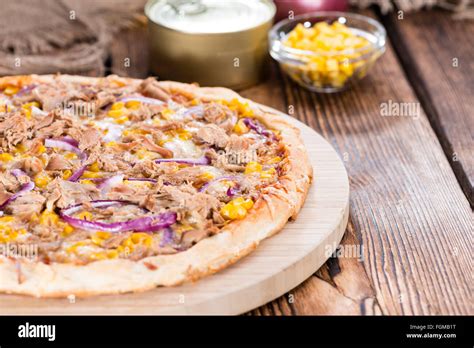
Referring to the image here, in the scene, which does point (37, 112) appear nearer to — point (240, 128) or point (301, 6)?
point (240, 128)

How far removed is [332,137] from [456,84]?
4.89ft

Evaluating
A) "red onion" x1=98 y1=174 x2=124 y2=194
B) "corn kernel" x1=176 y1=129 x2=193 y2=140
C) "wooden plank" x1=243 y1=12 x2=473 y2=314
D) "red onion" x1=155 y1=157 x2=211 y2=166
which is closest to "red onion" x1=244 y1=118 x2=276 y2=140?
"corn kernel" x1=176 y1=129 x2=193 y2=140

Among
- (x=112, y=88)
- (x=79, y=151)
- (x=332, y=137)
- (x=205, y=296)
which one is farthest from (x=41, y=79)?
(x=205, y=296)

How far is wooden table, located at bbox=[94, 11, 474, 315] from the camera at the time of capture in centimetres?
444

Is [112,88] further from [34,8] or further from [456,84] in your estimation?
[456,84]

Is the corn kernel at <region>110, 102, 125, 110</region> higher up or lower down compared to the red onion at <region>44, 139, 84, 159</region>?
lower down

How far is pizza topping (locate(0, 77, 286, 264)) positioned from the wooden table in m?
0.64

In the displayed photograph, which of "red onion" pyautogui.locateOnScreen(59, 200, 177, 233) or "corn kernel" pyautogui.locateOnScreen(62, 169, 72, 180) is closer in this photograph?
"red onion" pyautogui.locateOnScreen(59, 200, 177, 233)

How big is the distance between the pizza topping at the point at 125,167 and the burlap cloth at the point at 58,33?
3.51 feet

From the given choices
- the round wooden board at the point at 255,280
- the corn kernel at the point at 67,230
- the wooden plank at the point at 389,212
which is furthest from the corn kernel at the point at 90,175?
the wooden plank at the point at 389,212

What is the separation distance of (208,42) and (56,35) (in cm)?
168

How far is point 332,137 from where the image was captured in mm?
6199

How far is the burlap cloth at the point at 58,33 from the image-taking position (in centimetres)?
700

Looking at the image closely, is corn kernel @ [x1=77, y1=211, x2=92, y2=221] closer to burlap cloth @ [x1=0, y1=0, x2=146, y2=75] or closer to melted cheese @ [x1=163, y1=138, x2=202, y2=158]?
melted cheese @ [x1=163, y1=138, x2=202, y2=158]
